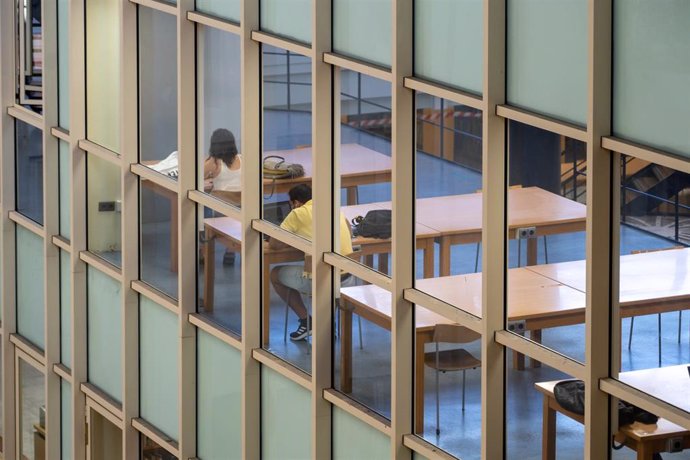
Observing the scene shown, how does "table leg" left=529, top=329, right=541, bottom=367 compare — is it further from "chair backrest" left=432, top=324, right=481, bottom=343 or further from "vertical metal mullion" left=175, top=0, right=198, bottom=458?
"vertical metal mullion" left=175, top=0, right=198, bottom=458

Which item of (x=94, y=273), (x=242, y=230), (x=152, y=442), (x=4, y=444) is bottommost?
(x=4, y=444)

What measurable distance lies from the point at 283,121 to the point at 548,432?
247 centimetres

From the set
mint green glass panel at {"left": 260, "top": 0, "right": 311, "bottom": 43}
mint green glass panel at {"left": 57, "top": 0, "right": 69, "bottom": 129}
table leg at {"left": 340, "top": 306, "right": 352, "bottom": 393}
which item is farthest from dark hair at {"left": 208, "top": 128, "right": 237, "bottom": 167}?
mint green glass panel at {"left": 57, "top": 0, "right": 69, "bottom": 129}

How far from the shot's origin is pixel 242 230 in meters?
7.56

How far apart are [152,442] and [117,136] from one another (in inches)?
81.7

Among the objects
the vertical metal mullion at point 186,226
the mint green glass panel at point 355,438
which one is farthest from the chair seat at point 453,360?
the vertical metal mullion at point 186,226

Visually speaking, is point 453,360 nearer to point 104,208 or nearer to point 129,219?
point 129,219

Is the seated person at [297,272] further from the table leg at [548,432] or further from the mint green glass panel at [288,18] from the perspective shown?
the table leg at [548,432]

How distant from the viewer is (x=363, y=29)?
21.4 feet

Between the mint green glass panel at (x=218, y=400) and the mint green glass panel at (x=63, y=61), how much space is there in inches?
92.0

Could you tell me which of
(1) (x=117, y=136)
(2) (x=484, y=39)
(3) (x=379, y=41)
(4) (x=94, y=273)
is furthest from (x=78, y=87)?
(2) (x=484, y=39)

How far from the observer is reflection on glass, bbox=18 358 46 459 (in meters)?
10.9

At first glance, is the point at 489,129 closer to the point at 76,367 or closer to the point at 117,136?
the point at 117,136

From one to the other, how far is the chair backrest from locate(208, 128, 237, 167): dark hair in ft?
6.44
